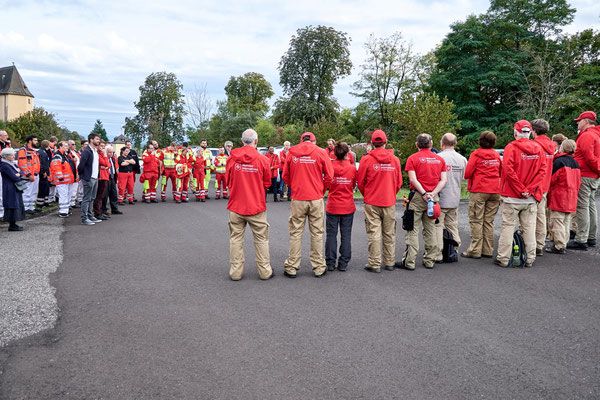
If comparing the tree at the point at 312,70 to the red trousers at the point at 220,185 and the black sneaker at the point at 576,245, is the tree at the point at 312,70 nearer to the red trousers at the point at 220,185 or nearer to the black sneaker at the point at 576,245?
the red trousers at the point at 220,185

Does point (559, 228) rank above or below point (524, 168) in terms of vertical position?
below

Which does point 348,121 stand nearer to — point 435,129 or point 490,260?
point 435,129

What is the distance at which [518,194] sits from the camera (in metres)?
7.90

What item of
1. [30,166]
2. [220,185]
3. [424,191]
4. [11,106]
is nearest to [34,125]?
[11,106]

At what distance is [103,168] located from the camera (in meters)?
12.8

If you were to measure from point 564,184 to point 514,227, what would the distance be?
170 centimetres

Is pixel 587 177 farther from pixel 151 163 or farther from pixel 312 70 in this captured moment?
pixel 312 70

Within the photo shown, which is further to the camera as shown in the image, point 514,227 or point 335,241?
point 514,227

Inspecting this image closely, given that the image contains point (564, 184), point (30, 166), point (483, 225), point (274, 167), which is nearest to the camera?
point (483, 225)

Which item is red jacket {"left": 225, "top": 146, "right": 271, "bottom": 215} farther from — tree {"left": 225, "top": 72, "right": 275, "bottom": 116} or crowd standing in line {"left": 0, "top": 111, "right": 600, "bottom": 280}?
tree {"left": 225, "top": 72, "right": 275, "bottom": 116}

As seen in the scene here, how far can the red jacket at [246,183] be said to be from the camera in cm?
709

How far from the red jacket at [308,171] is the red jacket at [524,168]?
2980 mm

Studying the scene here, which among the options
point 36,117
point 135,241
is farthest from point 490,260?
point 36,117

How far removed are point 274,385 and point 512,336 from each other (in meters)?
2.60
